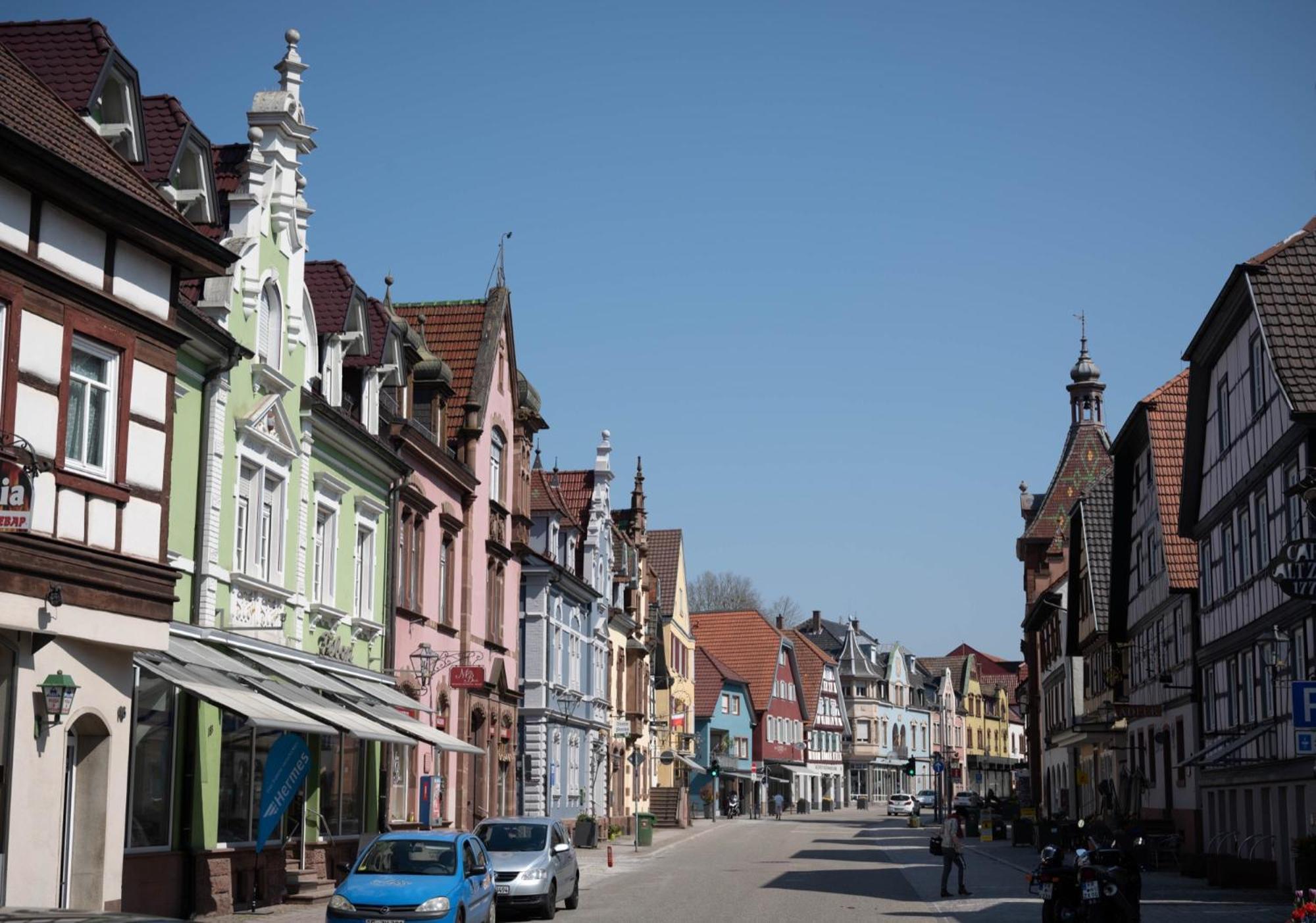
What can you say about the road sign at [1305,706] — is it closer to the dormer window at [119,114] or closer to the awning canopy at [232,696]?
the awning canopy at [232,696]

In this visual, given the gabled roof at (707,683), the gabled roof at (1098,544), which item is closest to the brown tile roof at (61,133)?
the gabled roof at (1098,544)

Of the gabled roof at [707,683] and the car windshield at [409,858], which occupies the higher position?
the gabled roof at [707,683]

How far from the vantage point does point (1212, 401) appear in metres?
34.3

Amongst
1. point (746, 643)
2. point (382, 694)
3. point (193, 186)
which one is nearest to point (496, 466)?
point (382, 694)

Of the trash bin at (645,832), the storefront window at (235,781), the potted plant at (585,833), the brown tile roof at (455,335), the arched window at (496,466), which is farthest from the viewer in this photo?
the trash bin at (645,832)

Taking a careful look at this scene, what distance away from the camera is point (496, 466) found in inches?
1658

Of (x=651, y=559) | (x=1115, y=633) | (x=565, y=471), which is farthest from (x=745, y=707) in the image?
(x=1115, y=633)

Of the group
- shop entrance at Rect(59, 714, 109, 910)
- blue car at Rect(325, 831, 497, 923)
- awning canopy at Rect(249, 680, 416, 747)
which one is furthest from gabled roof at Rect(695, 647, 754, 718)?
shop entrance at Rect(59, 714, 109, 910)

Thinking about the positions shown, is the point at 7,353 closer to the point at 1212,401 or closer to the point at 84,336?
the point at 84,336

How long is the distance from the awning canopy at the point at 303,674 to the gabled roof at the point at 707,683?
6497 centimetres

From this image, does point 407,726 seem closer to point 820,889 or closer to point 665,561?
point 820,889

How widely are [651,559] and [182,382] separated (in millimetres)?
54515

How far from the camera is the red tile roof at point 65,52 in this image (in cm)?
2036

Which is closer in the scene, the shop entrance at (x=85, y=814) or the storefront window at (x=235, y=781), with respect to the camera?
the shop entrance at (x=85, y=814)
